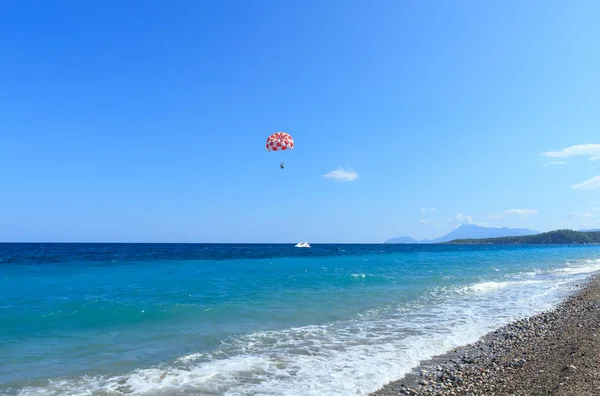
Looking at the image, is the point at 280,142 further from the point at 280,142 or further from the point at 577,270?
the point at 577,270

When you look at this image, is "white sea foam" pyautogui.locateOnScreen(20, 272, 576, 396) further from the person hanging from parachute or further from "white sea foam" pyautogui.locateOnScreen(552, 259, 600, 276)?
"white sea foam" pyautogui.locateOnScreen(552, 259, 600, 276)

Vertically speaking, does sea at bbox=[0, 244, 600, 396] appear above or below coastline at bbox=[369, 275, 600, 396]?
below

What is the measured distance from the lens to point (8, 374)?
905 centimetres

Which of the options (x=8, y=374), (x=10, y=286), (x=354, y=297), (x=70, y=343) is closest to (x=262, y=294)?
(x=354, y=297)

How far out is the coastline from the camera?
739 cm

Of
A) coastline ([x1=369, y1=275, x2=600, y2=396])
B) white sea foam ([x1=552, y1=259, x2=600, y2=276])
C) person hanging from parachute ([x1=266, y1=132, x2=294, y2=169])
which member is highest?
person hanging from parachute ([x1=266, y1=132, x2=294, y2=169])

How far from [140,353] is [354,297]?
39.8 feet

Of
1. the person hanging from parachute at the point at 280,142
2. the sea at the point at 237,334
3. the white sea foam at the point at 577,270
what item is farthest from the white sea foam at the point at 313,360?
the white sea foam at the point at 577,270

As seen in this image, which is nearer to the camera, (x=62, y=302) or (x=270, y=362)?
(x=270, y=362)

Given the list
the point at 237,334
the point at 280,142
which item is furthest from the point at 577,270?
the point at 237,334

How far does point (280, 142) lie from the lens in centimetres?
2392

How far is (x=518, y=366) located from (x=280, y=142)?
59.5ft

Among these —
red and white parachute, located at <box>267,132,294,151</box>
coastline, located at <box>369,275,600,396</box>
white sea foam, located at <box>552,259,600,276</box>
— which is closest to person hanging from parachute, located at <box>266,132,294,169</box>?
red and white parachute, located at <box>267,132,294,151</box>

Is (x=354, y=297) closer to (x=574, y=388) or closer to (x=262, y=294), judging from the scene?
(x=262, y=294)
